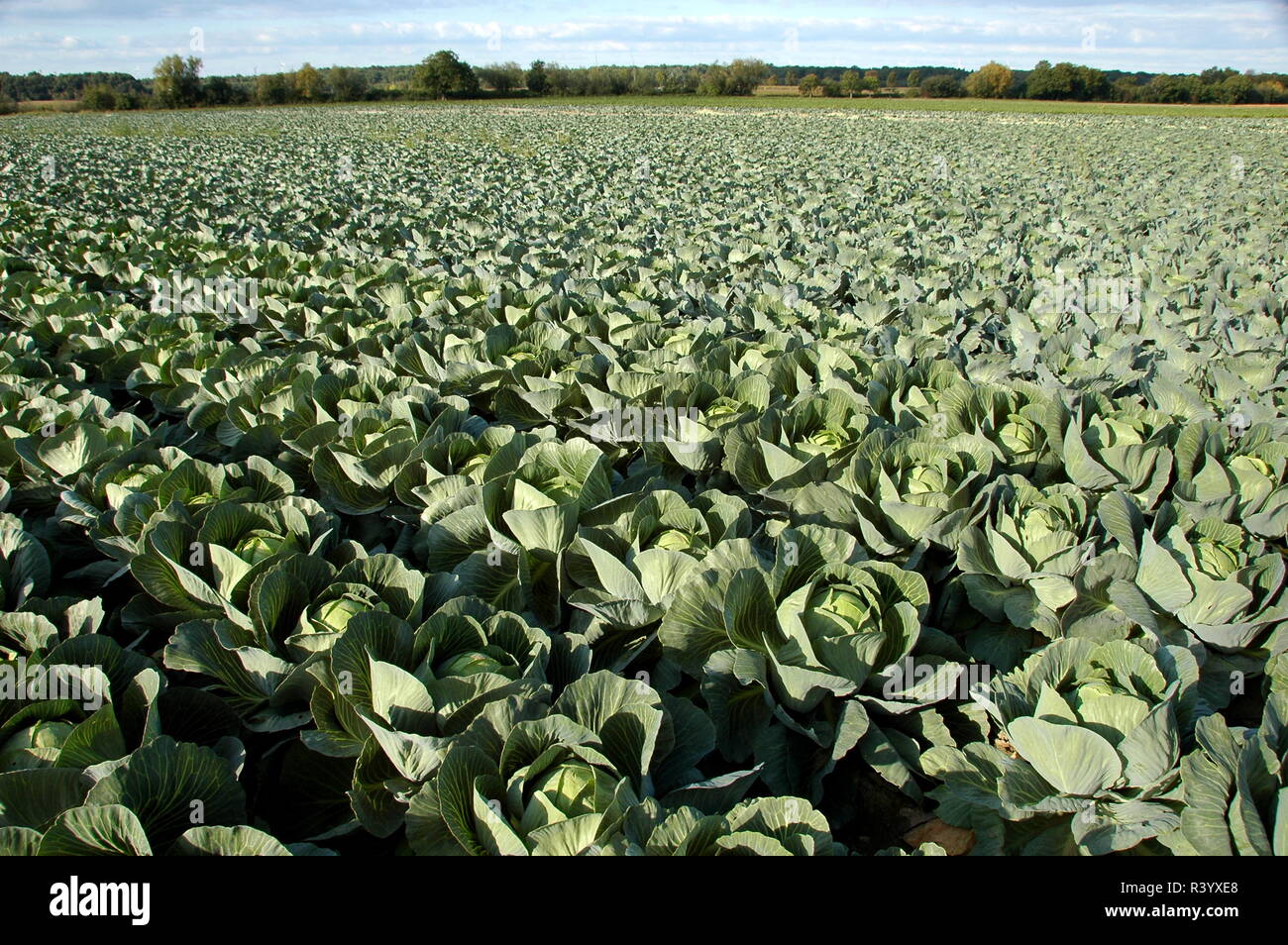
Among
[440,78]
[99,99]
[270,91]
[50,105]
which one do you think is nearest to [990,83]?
[440,78]

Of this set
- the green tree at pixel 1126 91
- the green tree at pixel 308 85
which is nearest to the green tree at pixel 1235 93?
the green tree at pixel 1126 91

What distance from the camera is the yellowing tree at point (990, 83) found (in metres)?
81.3

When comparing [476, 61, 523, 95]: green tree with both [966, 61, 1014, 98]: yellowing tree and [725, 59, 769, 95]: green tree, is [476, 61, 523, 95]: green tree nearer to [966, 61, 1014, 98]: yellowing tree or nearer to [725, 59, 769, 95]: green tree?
[725, 59, 769, 95]: green tree

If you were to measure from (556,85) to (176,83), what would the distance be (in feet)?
112

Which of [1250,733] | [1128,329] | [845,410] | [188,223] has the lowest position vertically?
[1250,733]

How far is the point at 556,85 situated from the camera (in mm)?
75125

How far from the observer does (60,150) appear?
72.6 feet

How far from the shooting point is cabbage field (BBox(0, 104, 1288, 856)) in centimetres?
171

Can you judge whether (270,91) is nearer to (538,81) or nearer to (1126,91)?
(538,81)

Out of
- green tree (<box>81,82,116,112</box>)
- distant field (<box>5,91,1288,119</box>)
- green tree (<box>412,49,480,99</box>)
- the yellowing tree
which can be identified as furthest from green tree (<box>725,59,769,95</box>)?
green tree (<box>81,82,116,112</box>)

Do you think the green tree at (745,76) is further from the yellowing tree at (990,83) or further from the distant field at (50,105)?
the distant field at (50,105)
